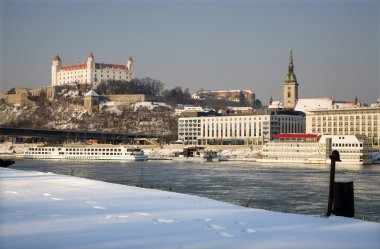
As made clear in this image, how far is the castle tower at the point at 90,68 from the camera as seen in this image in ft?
524

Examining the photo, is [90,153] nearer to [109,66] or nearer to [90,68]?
[90,68]

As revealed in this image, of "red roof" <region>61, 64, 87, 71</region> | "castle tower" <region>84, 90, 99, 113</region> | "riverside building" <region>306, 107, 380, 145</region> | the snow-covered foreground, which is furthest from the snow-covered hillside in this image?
the snow-covered foreground

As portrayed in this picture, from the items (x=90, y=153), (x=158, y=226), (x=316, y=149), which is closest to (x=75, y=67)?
(x=90, y=153)

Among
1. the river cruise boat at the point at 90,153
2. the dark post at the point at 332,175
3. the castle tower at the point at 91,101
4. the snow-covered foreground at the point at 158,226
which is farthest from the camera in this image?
the castle tower at the point at 91,101

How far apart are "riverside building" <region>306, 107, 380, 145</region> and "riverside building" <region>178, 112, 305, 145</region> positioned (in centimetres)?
650

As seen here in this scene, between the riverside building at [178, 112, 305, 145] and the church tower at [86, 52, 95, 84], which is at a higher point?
the church tower at [86, 52, 95, 84]

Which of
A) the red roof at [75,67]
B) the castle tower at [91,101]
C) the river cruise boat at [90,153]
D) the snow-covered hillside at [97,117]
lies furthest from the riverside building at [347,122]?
the red roof at [75,67]

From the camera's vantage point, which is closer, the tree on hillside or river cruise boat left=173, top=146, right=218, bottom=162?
river cruise boat left=173, top=146, right=218, bottom=162

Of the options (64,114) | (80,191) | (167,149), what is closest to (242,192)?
(80,191)

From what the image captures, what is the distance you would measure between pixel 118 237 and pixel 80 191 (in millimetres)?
5892

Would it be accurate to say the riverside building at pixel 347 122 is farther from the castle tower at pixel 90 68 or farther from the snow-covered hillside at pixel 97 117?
the castle tower at pixel 90 68

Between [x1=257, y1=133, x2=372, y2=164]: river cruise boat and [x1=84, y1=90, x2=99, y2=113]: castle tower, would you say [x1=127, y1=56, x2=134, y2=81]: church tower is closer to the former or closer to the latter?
[x1=84, y1=90, x2=99, y2=113]: castle tower

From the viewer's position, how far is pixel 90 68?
160m

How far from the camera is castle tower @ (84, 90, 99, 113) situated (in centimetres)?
14388
